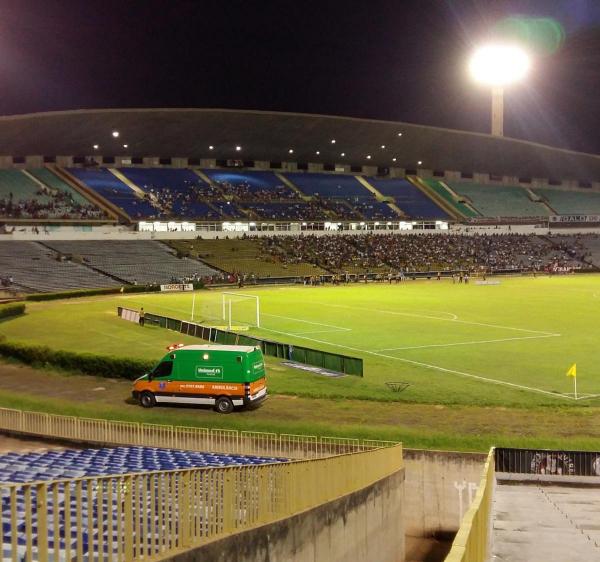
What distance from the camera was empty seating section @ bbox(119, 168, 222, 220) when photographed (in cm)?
8875

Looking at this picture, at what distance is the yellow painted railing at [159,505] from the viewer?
21.8ft

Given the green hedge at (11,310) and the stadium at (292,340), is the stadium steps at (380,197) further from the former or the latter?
the green hedge at (11,310)

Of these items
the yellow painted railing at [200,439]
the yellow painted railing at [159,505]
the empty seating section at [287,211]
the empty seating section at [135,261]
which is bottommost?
the yellow painted railing at [159,505]

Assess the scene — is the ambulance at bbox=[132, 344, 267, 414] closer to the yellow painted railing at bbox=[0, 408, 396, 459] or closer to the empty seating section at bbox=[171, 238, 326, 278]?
the yellow painted railing at bbox=[0, 408, 396, 459]

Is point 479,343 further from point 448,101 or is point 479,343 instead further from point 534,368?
point 448,101

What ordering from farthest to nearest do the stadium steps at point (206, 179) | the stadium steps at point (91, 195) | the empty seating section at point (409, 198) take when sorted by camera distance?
the empty seating section at point (409, 198) → the stadium steps at point (206, 179) → the stadium steps at point (91, 195)

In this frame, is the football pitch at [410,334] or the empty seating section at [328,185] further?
the empty seating section at [328,185]

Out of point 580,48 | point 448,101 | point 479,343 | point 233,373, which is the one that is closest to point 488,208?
point 448,101

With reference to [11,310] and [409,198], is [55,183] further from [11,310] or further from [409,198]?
[409,198]

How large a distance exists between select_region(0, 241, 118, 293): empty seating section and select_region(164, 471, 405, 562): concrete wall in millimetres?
53587

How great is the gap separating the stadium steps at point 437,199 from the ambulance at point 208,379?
89.7 m

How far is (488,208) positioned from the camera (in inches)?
4370

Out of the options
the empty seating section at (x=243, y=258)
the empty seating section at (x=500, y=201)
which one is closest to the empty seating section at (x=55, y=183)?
the empty seating section at (x=243, y=258)

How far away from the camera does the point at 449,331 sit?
38062 mm
